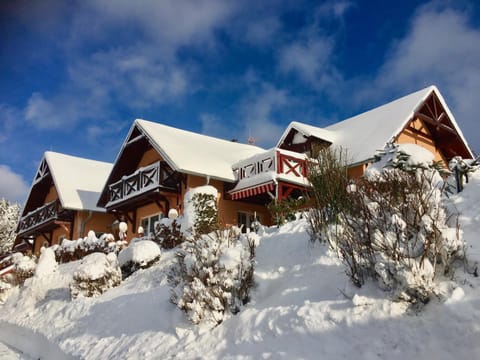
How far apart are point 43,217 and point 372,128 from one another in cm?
2023

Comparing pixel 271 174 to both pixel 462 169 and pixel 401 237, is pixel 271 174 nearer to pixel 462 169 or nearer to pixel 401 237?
pixel 462 169

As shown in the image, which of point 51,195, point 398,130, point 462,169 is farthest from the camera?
point 51,195

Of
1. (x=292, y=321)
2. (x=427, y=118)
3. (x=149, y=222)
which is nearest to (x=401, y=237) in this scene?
(x=292, y=321)

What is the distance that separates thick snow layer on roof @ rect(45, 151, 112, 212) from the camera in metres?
24.9

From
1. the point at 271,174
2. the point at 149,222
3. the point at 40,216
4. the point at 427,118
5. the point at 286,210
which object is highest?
the point at 427,118

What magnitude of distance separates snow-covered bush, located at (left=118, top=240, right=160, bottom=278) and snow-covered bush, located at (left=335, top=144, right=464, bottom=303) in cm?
758

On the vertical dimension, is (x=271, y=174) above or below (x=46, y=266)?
above

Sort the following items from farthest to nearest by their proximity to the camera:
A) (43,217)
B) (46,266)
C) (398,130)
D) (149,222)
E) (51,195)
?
(51,195) < (43,217) < (149,222) < (398,130) < (46,266)

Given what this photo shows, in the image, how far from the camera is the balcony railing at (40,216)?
1029 inches

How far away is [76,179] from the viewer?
2728 centimetres

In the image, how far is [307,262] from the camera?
25.5 ft

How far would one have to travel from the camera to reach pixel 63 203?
79.2 ft

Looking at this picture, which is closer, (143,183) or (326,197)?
(326,197)

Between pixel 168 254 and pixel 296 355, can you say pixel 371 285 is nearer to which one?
pixel 296 355
